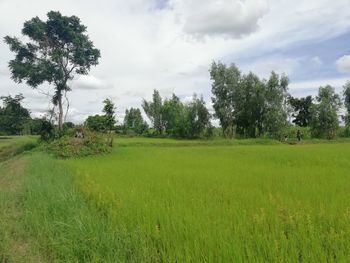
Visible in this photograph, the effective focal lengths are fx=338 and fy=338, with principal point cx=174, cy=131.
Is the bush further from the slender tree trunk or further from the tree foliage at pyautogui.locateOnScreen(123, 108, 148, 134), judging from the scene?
the tree foliage at pyautogui.locateOnScreen(123, 108, 148, 134)

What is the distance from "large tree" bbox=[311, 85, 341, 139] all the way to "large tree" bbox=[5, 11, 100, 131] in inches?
982

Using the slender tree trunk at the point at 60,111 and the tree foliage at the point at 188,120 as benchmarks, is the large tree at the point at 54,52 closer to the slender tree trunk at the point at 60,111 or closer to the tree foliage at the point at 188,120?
the slender tree trunk at the point at 60,111

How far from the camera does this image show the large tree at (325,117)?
37375 millimetres

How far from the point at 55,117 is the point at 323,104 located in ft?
93.0

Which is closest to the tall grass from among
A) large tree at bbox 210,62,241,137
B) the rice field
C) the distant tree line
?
the rice field

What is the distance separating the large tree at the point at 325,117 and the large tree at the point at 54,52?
24937 millimetres

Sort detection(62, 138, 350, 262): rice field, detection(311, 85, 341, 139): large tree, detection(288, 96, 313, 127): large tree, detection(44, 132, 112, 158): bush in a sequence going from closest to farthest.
→ detection(62, 138, 350, 262): rice field, detection(44, 132, 112, 158): bush, detection(311, 85, 341, 139): large tree, detection(288, 96, 313, 127): large tree

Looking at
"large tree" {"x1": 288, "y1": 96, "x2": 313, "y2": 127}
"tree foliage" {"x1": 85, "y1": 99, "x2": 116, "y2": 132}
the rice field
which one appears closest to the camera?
the rice field

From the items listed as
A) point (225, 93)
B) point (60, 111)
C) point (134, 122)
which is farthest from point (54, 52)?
point (134, 122)

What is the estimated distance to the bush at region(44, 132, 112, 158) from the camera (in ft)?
66.2

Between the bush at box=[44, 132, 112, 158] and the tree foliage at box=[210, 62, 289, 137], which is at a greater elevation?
the tree foliage at box=[210, 62, 289, 137]

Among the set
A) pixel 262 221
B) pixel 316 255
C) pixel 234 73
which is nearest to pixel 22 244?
pixel 262 221

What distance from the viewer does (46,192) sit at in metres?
7.41

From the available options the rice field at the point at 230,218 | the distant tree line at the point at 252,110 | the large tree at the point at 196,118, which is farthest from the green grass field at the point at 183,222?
the large tree at the point at 196,118
